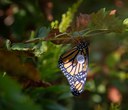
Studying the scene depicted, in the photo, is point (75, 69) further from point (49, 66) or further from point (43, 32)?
point (49, 66)

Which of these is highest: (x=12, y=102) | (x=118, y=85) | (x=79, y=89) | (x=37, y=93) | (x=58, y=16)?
(x=58, y=16)

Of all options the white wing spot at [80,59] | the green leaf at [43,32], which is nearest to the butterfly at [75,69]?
the white wing spot at [80,59]

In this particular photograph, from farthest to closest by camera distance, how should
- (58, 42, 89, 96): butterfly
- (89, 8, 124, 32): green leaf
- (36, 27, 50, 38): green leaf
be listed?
(58, 42, 89, 96): butterfly < (36, 27, 50, 38): green leaf < (89, 8, 124, 32): green leaf

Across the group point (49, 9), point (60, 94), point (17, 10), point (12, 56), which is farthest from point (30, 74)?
point (17, 10)

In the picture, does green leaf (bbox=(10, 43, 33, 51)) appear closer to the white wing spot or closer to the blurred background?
the blurred background

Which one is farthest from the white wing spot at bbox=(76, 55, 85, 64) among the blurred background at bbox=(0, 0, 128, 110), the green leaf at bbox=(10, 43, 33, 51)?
the green leaf at bbox=(10, 43, 33, 51)

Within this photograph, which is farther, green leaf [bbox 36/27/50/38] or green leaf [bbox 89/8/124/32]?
green leaf [bbox 36/27/50/38]

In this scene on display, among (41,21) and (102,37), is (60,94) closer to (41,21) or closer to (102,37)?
(41,21)

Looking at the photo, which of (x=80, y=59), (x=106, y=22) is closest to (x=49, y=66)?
(x=80, y=59)
